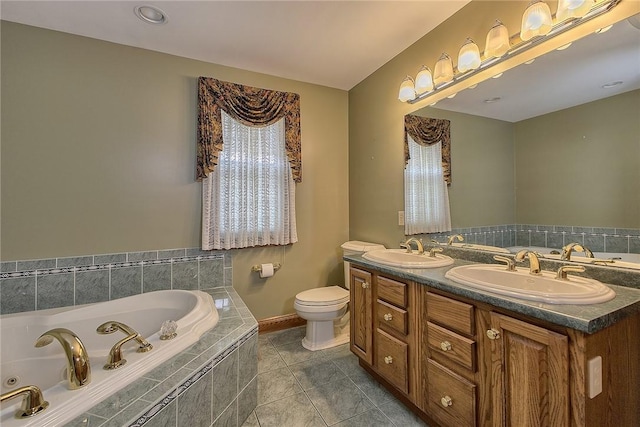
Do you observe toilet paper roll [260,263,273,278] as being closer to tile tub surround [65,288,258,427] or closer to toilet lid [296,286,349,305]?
toilet lid [296,286,349,305]

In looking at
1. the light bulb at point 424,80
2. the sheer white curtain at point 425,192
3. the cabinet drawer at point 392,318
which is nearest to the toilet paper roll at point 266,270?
the cabinet drawer at point 392,318

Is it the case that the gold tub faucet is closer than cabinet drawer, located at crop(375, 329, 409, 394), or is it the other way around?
A: the gold tub faucet

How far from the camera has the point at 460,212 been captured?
189 cm

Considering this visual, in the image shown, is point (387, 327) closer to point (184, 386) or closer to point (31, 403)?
point (184, 386)

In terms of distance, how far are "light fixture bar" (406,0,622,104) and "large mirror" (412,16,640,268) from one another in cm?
8

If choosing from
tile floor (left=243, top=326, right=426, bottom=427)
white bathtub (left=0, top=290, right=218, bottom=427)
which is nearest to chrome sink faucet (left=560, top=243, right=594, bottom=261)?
tile floor (left=243, top=326, right=426, bottom=427)

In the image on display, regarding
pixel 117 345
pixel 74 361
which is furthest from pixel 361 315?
pixel 74 361

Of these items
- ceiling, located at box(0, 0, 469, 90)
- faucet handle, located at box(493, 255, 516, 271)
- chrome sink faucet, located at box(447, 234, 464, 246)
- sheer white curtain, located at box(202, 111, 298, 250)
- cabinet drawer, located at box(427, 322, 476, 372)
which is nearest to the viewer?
cabinet drawer, located at box(427, 322, 476, 372)

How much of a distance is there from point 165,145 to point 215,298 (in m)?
1.33

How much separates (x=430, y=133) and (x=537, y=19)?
869 millimetres

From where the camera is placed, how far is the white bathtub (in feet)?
3.11

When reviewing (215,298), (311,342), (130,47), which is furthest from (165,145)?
(311,342)

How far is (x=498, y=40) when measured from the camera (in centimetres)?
147

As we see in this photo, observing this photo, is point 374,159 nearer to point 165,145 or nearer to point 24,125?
point 165,145
